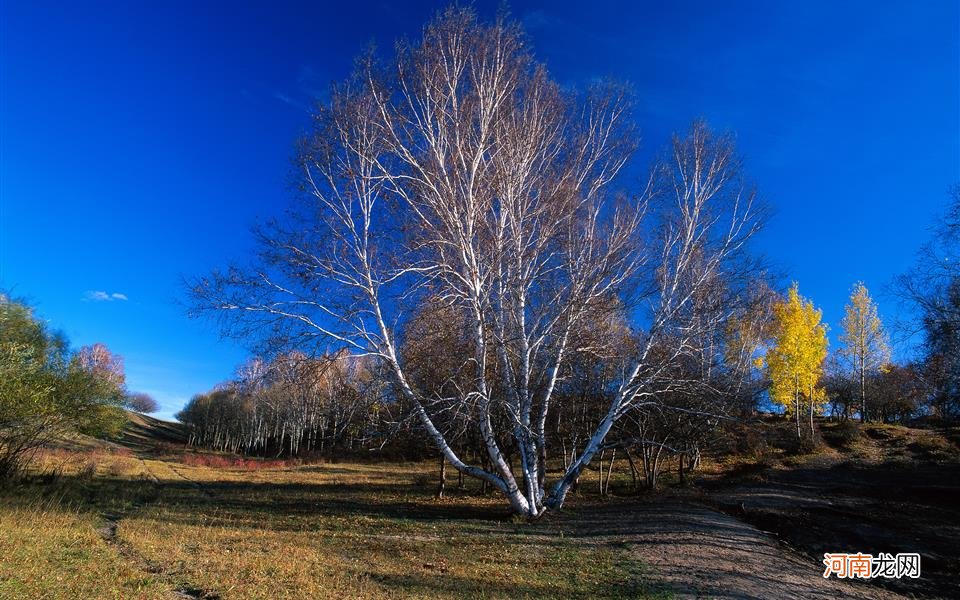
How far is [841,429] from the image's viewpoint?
2945cm

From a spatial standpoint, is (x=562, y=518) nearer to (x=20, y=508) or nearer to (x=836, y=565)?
(x=836, y=565)

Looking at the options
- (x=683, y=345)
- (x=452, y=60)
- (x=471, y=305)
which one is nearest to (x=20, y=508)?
(x=471, y=305)

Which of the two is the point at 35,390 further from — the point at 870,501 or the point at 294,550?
the point at 870,501

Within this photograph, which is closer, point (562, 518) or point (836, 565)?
point (836, 565)

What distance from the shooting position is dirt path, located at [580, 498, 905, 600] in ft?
21.9

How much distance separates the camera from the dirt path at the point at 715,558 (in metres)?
6.67

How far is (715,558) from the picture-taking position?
815 cm

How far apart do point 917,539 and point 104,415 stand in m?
25.3

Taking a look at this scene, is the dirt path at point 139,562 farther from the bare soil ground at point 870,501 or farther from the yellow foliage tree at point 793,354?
the yellow foliage tree at point 793,354

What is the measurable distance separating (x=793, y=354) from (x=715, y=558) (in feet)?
77.8

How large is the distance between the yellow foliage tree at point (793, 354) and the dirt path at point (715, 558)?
18.9 metres

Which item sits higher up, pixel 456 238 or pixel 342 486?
pixel 456 238

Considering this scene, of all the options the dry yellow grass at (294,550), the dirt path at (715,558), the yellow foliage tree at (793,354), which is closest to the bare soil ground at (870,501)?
the dirt path at (715,558)

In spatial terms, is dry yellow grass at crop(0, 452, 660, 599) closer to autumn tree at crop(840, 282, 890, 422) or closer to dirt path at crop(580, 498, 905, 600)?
dirt path at crop(580, 498, 905, 600)
